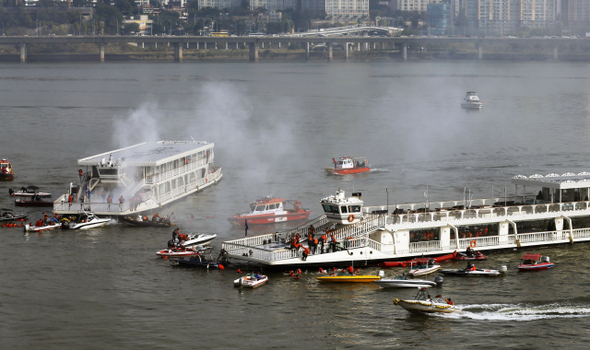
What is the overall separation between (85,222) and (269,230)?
12.9m

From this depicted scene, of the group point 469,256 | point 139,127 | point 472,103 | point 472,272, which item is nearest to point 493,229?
point 469,256

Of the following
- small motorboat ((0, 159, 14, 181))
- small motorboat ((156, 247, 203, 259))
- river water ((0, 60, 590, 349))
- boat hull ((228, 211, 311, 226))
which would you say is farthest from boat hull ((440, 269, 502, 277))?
small motorboat ((0, 159, 14, 181))

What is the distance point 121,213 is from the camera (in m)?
62.1

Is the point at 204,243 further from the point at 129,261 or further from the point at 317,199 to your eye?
the point at 317,199

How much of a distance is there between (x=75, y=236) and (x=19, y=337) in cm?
1935

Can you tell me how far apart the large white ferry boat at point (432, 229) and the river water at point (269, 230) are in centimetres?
132

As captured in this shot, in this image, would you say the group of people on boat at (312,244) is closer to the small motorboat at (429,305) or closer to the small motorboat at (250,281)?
the small motorboat at (250,281)

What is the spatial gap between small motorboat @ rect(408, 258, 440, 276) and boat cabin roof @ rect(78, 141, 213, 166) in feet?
85.5

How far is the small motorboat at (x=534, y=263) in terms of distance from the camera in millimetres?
48750

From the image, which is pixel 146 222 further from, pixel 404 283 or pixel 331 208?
pixel 404 283

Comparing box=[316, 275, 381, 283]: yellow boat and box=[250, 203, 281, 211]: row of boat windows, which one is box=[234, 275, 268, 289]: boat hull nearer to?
box=[316, 275, 381, 283]: yellow boat

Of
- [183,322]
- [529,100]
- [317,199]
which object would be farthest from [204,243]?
[529,100]

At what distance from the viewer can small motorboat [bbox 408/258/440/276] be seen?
155ft

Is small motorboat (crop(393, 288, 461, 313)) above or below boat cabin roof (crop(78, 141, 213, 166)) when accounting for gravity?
below
